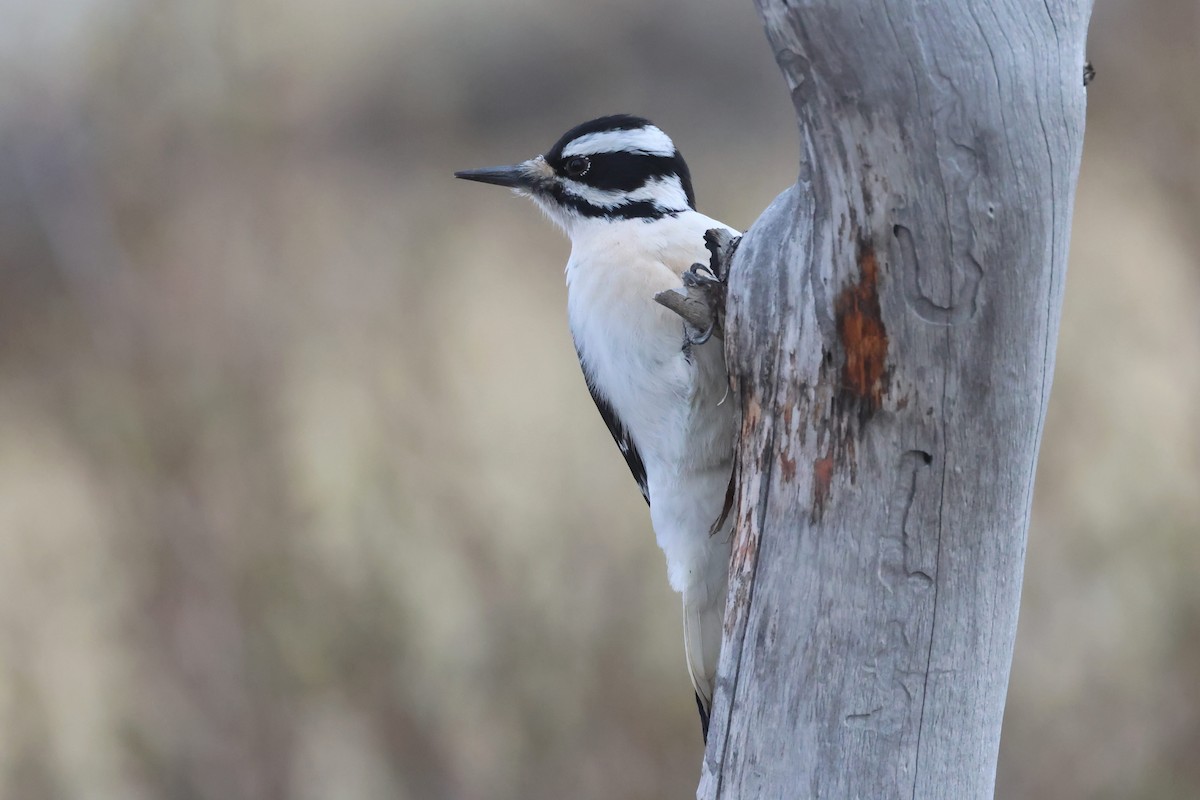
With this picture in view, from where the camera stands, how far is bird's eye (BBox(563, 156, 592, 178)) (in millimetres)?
2641

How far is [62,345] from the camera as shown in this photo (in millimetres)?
4879

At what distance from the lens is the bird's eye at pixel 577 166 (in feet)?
8.66

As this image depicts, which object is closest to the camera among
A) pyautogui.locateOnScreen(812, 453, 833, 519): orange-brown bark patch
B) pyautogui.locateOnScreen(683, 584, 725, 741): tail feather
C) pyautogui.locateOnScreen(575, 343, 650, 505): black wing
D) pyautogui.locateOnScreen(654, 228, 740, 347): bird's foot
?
pyautogui.locateOnScreen(812, 453, 833, 519): orange-brown bark patch

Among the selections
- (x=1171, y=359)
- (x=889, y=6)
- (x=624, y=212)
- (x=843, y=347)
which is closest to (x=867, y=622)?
(x=843, y=347)

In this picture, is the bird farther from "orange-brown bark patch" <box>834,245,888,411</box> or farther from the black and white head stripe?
"orange-brown bark patch" <box>834,245,888,411</box>

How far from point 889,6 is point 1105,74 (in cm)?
495

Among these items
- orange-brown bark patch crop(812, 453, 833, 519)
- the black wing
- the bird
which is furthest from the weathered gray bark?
the black wing

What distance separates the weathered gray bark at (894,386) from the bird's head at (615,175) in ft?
2.51

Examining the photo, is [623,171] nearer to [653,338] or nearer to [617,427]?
[653,338]

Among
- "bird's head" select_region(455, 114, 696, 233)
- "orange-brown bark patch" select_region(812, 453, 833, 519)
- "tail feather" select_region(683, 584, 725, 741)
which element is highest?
"bird's head" select_region(455, 114, 696, 233)

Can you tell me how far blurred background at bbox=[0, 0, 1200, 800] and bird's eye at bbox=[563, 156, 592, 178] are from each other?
236 cm

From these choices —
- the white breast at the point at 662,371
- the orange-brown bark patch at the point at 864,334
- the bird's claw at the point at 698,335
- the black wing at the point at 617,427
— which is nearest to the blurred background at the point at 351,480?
the black wing at the point at 617,427

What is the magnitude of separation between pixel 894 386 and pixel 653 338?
71 cm

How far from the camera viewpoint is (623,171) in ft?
8.51
